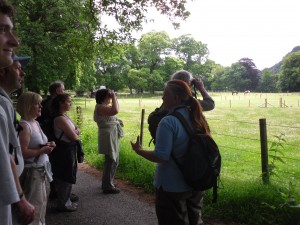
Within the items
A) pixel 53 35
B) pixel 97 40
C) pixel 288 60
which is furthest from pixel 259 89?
pixel 97 40

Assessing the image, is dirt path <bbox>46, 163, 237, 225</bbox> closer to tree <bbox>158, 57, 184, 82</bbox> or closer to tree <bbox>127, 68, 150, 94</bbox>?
tree <bbox>127, 68, 150, 94</bbox>

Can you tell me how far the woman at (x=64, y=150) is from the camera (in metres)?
4.43

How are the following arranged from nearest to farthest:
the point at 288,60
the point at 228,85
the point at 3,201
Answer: the point at 3,201, the point at 288,60, the point at 228,85

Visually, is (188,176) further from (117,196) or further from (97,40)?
(97,40)

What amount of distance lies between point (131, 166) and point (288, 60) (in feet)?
379

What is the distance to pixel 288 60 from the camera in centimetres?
10900

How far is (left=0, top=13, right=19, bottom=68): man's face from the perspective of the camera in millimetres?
1708

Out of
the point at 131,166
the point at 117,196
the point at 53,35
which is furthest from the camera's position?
the point at 53,35

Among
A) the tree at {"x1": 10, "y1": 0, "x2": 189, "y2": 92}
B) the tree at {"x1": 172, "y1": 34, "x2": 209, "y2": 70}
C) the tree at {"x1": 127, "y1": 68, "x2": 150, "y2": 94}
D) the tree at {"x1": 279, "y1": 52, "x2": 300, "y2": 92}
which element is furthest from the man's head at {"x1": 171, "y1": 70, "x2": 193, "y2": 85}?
the tree at {"x1": 279, "y1": 52, "x2": 300, "y2": 92}

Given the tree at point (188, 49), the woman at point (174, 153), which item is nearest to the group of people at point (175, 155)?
the woman at point (174, 153)

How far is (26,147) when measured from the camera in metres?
3.25

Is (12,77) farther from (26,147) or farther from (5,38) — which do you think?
(26,147)

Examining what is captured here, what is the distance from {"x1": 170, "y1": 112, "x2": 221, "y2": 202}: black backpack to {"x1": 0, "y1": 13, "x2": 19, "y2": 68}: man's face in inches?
66.0

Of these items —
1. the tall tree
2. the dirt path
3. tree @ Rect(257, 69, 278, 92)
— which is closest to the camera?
the dirt path
